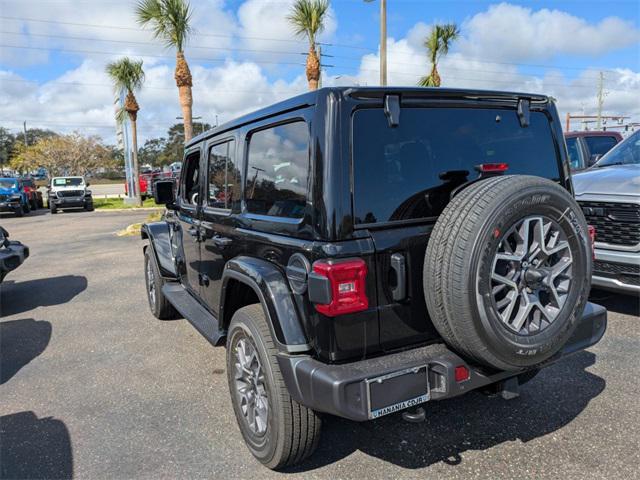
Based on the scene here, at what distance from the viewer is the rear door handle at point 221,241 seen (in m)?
3.07

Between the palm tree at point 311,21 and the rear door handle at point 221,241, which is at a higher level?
the palm tree at point 311,21

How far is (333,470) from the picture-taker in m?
2.55

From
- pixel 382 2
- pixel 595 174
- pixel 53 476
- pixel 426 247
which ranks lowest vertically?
pixel 53 476

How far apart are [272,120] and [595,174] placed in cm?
403

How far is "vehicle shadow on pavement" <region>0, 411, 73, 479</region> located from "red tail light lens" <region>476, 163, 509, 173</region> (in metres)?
2.80

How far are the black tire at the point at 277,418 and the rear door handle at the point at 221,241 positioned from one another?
0.63 m

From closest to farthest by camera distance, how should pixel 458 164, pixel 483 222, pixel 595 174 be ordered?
pixel 483 222
pixel 458 164
pixel 595 174

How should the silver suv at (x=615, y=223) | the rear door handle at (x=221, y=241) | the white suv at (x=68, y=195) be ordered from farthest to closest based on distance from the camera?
the white suv at (x=68, y=195), the silver suv at (x=615, y=223), the rear door handle at (x=221, y=241)

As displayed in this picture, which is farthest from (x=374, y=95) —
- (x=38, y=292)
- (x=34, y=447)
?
(x=38, y=292)

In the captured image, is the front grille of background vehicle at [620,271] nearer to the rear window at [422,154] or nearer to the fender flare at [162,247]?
the rear window at [422,154]

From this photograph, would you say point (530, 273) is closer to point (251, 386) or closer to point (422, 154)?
point (422, 154)

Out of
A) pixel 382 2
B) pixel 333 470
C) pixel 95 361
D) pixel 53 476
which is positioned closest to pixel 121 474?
pixel 53 476

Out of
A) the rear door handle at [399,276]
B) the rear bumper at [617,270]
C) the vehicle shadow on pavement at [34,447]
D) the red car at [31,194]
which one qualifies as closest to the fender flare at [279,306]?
the rear door handle at [399,276]

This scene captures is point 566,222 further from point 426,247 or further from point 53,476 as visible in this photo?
point 53,476
